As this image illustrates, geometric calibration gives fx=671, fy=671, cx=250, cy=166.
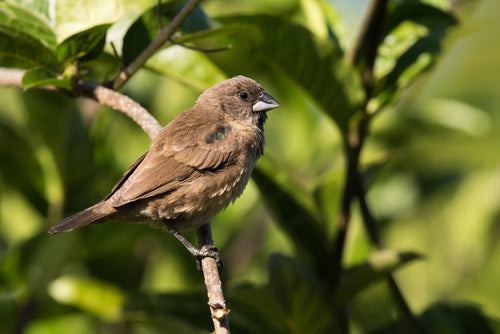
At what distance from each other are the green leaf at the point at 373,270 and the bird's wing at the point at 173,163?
945 millimetres

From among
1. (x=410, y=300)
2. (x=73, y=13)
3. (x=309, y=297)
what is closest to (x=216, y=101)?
(x=73, y=13)

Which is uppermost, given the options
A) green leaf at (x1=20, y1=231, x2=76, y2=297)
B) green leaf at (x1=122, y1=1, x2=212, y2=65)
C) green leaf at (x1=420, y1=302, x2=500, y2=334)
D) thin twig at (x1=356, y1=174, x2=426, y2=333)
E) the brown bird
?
green leaf at (x1=122, y1=1, x2=212, y2=65)

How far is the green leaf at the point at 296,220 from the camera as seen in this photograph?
321 centimetres

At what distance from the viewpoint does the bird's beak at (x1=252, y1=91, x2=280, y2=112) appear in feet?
13.1

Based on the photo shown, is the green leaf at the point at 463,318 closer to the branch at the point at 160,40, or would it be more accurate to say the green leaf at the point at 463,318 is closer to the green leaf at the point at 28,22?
the branch at the point at 160,40

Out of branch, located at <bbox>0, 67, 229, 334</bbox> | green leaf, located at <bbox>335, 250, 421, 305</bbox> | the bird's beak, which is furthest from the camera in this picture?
the bird's beak

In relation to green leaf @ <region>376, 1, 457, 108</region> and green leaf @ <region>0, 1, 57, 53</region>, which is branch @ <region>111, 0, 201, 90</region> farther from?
green leaf @ <region>376, 1, 457, 108</region>

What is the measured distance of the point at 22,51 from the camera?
280 centimetres

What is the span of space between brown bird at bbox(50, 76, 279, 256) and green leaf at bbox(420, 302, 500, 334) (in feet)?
3.76

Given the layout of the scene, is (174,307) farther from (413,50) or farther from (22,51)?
(413,50)

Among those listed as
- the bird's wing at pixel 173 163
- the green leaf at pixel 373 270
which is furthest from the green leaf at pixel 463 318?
the bird's wing at pixel 173 163

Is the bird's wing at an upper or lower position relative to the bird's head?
lower

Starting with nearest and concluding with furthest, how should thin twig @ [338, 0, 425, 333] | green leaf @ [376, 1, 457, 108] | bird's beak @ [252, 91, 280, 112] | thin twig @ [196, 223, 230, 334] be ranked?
1. thin twig @ [196, 223, 230, 334]
2. thin twig @ [338, 0, 425, 333]
3. green leaf @ [376, 1, 457, 108]
4. bird's beak @ [252, 91, 280, 112]

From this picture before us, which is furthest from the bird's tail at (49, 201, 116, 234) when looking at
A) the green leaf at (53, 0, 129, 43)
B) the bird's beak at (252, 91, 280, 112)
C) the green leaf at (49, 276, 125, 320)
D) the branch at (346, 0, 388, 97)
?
the branch at (346, 0, 388, 97)
